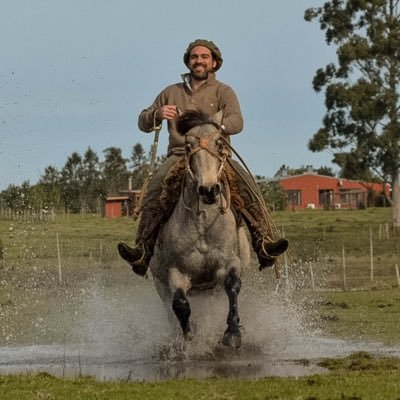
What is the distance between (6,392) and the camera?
397 inches

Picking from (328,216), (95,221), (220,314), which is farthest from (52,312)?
(328,216)

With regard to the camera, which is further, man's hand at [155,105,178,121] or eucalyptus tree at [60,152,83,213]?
eucalyptus tree at [60,152,83,213]

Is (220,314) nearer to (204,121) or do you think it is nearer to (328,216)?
(204,121)

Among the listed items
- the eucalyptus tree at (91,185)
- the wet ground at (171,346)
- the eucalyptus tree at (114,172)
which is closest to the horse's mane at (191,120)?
the wet ground at (171,346)

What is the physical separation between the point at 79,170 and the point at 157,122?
9073cm

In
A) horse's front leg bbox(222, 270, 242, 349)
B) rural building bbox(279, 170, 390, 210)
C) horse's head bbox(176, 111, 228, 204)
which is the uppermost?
rural building bbox(279, 170, 390, 210)

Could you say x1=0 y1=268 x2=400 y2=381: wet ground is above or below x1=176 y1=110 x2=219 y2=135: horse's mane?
below

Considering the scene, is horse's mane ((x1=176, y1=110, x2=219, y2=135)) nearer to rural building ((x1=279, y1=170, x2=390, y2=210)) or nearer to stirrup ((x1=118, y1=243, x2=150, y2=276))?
stirrup ((x1=118, y1=243, x2=150, y2=276))

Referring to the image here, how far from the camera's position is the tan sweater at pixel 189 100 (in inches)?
527

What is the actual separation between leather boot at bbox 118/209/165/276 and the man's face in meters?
1.75

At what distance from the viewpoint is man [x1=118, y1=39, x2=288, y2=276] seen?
43.0 ft

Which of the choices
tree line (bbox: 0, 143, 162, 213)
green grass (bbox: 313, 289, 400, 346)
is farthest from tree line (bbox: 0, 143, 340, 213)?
green grass (bbox: 313, 289, 400, 346)

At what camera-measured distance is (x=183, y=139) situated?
1339 centimetres

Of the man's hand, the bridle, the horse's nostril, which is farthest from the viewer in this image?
the man's hand
